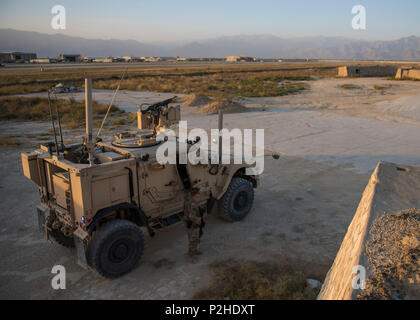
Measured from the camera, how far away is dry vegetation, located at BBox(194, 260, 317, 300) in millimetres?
4996

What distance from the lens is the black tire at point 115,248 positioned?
5.25 m

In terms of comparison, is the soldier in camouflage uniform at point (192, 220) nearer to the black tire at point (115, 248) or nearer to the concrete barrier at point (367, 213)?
the black tire at point (115, 248)

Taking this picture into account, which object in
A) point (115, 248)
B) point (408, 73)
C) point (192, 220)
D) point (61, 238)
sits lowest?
point (61, 238)

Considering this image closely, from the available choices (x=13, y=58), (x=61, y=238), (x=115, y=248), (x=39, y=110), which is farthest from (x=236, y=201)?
(x=13, y=58)

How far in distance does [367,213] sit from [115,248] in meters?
3.66

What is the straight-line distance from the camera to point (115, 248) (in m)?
5.45

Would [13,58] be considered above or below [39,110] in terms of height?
above

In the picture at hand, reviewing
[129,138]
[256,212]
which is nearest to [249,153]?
[256,212]

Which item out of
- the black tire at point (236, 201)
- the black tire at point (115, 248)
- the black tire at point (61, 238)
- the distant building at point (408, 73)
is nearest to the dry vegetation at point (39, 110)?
the black tire at point (61, 238)

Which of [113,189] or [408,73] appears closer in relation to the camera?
[113,189]

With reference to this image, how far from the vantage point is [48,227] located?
244 inches

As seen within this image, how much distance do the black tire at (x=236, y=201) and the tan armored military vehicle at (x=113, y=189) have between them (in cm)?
22

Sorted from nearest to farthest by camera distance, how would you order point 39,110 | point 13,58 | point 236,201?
point 236,201 < point 39,110 < point 13,58

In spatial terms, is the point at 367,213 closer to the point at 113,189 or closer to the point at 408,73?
the point at 113,189
